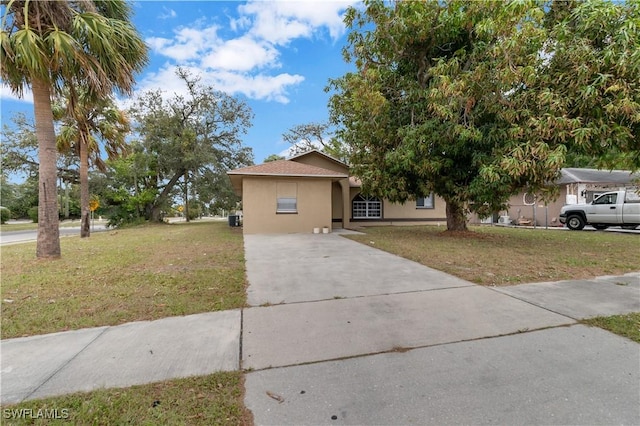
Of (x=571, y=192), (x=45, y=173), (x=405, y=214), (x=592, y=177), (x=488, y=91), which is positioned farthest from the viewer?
(x=405, y=214)

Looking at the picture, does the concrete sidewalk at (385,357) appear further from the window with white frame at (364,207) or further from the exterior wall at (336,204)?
the window with white frame at (364,207)

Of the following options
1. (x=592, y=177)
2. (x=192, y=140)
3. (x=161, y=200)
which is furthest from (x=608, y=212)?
(x=161, y=200)

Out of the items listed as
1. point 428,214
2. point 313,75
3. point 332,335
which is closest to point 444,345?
point 332,335

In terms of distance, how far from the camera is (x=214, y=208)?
2612 centimetres

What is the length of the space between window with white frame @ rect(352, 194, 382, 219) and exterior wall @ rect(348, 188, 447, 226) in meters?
0.30

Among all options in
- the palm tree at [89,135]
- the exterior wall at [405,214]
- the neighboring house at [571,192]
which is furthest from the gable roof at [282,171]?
the neighboring house at [571,192]

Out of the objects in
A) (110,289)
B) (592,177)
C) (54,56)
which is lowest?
(110,289)

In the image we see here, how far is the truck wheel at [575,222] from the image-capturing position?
49.9 feet

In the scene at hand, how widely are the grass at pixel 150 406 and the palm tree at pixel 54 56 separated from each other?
7.47m

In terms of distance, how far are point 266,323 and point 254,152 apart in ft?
81.5

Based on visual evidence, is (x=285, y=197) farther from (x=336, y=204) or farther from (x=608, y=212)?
(x=608, y=212)

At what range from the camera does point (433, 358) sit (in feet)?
9.21

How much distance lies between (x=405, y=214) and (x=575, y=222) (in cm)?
909

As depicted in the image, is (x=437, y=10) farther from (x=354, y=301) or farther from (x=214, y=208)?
(x=214, y=208)
